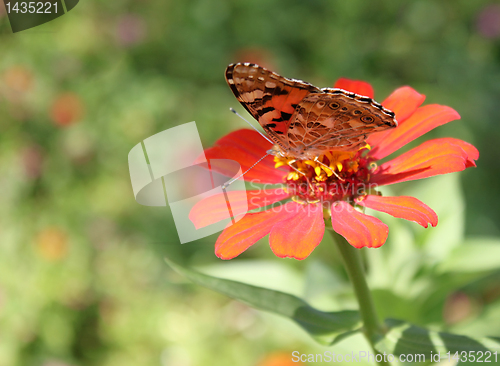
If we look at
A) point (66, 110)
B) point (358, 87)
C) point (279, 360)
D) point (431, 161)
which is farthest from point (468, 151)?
point (66, 110)

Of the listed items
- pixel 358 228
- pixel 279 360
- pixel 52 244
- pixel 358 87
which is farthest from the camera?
pixel 52 244

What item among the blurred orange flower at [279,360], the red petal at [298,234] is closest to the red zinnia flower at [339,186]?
the red petal at [298,234]

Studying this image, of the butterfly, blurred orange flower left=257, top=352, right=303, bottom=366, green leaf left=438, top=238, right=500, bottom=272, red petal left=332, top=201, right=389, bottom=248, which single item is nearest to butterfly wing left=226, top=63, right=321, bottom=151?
the butterfly

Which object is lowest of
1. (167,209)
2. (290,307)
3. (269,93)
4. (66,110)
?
(167,209)

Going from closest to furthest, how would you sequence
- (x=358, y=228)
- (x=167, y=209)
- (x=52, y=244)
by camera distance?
1. (x=358, y=228)
2. (x=52, y=244)
3. (x=167, y=209)

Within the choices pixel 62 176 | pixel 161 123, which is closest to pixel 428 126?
pixel 161 123

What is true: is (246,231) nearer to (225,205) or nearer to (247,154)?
(225,205)

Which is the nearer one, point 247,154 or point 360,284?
point 360,284

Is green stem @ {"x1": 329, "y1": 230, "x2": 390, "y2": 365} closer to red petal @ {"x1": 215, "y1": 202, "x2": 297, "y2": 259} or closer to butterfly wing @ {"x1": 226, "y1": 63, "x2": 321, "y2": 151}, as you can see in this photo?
red petal @ {"x1": 215, "y1": 202, "x2": 297, "y2": 259}
